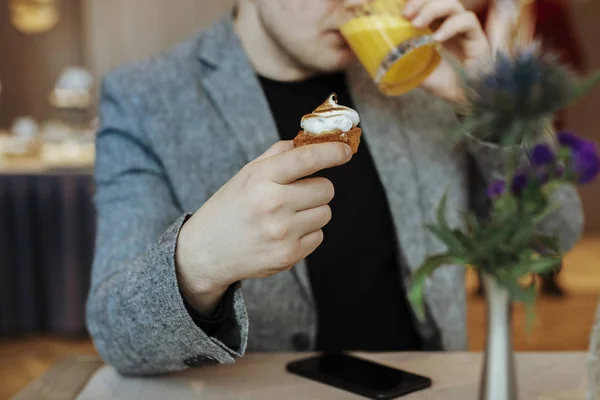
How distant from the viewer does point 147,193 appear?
1110 millimetres

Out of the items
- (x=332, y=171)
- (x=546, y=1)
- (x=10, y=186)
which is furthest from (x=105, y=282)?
(x=546, y=1)

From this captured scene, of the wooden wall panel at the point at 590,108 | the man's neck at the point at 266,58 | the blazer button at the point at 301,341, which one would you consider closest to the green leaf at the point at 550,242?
the blazer button at the point at 301,341

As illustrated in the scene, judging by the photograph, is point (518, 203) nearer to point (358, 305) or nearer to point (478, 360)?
point (478, 360)

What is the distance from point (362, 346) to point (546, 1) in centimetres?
358

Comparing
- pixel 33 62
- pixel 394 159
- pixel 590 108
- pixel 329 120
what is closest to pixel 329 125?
pixel 329 120

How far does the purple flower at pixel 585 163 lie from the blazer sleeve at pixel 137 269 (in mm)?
388

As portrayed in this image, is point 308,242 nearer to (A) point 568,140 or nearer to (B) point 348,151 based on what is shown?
(B) point 348,151

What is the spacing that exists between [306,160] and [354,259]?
0.64 meters

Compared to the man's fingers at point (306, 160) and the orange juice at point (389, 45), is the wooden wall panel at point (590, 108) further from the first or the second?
the man's fingers at point (306, 160)

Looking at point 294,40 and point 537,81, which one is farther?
point 294,40

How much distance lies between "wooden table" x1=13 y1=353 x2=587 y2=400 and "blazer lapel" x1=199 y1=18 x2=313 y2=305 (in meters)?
0.24

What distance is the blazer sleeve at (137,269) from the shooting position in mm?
794

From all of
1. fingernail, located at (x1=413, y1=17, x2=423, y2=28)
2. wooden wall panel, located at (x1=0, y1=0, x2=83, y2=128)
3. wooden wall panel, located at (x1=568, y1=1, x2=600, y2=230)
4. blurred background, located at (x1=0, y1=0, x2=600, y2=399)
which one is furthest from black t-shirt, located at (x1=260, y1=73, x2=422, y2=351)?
wooden wall panel, located at (x1=0, y1=0, x2=83, y2=128)

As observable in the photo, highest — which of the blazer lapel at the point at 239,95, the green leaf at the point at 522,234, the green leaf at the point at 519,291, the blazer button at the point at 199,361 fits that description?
the blazer lapel at the point at 239,95
